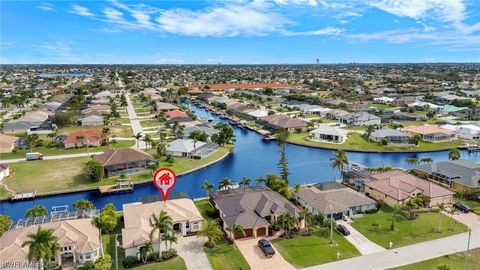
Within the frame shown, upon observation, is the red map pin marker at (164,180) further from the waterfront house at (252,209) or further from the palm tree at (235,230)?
the palm tree at (235,230)

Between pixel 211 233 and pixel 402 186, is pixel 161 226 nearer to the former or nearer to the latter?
pixel 211 233

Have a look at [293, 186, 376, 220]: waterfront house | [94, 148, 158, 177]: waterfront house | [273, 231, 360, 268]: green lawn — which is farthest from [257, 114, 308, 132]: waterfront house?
[273, 231, 360, 268]: green lawn

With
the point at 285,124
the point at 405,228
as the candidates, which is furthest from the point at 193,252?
the point at 285,124

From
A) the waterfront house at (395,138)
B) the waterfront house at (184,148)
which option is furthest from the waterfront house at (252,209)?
the waterfront house at (395,138)

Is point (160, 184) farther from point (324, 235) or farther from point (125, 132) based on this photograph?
point (125, 132)

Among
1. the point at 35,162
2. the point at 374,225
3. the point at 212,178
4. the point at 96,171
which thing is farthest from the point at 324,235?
the point at 35,162

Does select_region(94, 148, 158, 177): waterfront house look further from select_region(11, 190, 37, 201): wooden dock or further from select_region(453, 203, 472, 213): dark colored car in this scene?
select_region(453, 203, 472, 213): dark colored car

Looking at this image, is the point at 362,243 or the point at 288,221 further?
the point at 288,221
